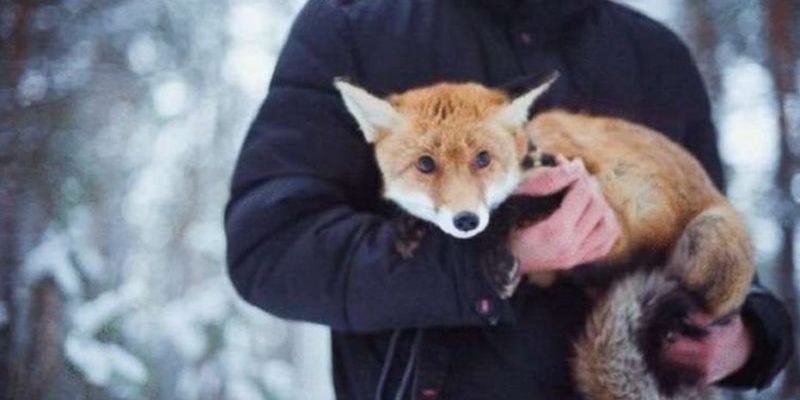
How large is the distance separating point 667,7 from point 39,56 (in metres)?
0.90

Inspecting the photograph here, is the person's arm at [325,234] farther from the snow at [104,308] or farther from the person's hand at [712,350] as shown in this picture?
the snow at [104,308]

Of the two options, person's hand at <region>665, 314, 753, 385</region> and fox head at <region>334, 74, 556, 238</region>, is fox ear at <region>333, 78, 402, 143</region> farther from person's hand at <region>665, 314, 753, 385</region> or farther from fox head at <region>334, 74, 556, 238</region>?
person's hand at <region>665, 314, 753, 385</region>

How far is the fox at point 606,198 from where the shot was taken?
67 cm

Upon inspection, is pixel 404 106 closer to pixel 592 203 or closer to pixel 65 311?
pixel 592 203

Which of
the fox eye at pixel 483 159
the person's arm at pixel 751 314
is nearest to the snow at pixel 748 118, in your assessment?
the person's arm at pixel 751 314

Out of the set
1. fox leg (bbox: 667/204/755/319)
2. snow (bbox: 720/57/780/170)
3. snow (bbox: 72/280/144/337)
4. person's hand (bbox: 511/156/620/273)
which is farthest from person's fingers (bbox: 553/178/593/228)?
snow (bbox: 72/280/144/337)

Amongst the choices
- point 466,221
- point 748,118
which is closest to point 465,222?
point 466,221

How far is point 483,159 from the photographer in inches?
26.9

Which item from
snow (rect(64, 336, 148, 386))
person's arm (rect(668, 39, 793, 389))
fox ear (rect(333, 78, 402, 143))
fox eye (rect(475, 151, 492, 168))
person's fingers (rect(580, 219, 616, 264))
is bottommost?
snow (rect(64, 336, 148, 386))

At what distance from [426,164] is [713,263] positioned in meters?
0.23

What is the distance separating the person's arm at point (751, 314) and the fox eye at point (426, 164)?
0.25 m

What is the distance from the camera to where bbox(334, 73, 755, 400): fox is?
67 cm

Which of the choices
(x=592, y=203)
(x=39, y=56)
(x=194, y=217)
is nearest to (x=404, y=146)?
(x=592, y=203)

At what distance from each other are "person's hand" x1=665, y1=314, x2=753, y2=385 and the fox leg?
1 cm
